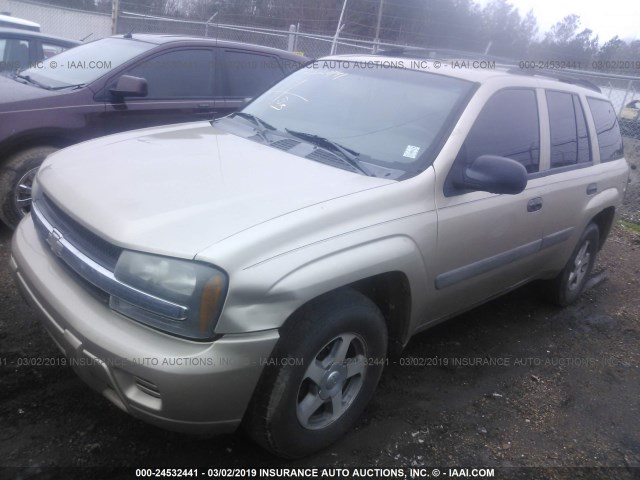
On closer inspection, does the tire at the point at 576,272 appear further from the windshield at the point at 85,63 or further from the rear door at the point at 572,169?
the windshield at the point at 85,63

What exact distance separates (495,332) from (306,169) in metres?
2.22

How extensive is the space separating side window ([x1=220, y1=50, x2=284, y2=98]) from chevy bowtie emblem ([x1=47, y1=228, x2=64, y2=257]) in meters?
3.37

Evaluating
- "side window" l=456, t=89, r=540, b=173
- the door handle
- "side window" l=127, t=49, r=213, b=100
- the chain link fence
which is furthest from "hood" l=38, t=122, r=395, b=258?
"side window" l=127, t=49, r=213, b=100

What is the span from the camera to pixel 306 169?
2768mm

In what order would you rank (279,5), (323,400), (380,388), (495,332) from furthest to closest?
(279,5), (495,332), (380,388), (323,400)

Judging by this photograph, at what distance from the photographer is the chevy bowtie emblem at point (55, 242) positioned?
7.93 ft

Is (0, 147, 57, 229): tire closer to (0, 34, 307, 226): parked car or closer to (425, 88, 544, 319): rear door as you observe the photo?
(0, 34, 307, 226): parked car

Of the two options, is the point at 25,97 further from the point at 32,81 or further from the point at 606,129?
the point at 606,129

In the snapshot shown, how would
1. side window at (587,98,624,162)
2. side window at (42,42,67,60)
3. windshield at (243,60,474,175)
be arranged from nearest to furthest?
windshield at (243,60,474,175) < side window at (587,98,624,162) < side window at (42,42,67,60)

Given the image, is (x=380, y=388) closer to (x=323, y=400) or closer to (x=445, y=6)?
(x=323, y=400)

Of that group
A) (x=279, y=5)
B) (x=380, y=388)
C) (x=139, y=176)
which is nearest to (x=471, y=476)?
(x=380, y=388)

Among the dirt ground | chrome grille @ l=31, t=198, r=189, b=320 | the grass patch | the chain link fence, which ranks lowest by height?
the dirt ground

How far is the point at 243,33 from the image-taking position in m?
13.7

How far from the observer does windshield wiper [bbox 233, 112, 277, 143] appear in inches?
130
